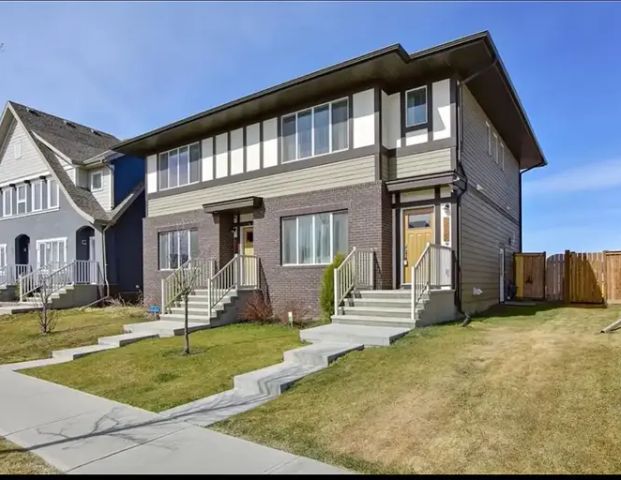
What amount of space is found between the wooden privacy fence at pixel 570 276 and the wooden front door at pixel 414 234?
24.3ft

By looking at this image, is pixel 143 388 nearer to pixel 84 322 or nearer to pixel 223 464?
pixel 223 464

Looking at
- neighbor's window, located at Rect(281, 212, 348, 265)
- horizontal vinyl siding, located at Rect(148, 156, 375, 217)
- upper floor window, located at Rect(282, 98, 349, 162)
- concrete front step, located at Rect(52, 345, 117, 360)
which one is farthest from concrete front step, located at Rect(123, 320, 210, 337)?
upper floor window, located at Rect(282, 98, 349, 162)

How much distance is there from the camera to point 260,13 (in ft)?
33.8

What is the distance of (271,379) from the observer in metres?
6.46

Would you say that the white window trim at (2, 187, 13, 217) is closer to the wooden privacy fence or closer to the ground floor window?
the ground floor window

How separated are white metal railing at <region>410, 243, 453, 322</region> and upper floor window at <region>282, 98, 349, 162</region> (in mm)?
3987

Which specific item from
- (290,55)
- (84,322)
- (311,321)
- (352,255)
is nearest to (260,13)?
(290,55)

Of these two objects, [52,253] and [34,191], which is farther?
[34,191]

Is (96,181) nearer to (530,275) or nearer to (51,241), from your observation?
(51,241)

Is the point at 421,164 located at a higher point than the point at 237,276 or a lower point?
higher

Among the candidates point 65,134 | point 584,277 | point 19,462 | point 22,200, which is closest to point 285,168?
point 19,462

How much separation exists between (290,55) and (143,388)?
32.7 feet

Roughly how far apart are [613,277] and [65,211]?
23.3 metres

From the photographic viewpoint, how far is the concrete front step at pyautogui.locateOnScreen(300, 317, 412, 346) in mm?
8281
